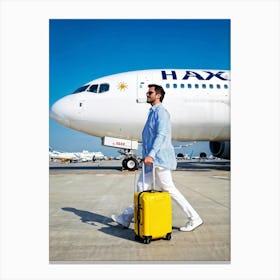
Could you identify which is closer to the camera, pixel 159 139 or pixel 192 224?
pixel 159 139

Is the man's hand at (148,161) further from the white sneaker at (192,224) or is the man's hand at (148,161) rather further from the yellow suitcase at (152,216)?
the white sneaker at (192,224)

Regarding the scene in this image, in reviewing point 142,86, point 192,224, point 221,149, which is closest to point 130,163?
point 142,86

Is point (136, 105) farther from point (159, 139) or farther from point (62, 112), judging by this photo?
point (159, 139)

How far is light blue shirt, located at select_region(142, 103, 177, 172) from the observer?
3.05 meters

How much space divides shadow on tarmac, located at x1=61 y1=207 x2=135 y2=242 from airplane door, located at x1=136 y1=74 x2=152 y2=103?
23.2ft

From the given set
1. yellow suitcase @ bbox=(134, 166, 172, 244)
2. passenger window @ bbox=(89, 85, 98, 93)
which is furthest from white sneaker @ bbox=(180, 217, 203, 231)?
passenger window @ bbox=(89, 85, 98, 93)

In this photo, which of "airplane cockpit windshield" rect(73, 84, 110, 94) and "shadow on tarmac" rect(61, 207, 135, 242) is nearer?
"shadow on tarmac" rect(61, 207, 135, 242)

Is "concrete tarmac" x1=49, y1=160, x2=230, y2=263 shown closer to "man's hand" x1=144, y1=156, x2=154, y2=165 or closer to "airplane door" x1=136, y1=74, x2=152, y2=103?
"man's hand" x1=144, y1=156, x2=154, y2=165

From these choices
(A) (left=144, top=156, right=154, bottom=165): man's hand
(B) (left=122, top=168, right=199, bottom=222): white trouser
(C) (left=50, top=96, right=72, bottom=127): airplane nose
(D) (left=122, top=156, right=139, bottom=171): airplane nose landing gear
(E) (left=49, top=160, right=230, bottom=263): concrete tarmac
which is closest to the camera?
(E) (left=49, top=160, right=230, bottom=263): concrete tarmac

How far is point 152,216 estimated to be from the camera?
2.87 m

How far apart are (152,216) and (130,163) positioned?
28.9ft

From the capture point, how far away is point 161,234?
294 centimetres

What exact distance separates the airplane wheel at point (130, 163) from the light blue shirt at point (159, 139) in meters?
8.36

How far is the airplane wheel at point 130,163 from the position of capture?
11.6 metres
